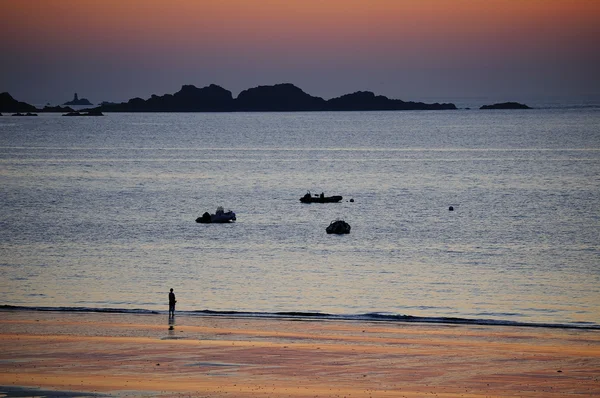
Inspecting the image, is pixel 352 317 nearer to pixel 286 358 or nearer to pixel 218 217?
pixel 286 358

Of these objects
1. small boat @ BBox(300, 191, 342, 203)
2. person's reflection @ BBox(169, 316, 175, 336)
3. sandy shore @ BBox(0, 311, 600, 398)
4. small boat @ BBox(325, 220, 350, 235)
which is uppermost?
sandy shore @ BBox(0, 311, 600, 398)

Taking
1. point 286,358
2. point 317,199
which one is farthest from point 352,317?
point 317,199

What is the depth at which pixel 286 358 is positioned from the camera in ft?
92.9

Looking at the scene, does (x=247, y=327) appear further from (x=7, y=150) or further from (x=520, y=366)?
(x=7, y=150)

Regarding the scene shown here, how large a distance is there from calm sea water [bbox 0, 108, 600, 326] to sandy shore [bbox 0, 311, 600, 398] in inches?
181

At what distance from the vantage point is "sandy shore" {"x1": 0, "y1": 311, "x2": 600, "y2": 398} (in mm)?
24766

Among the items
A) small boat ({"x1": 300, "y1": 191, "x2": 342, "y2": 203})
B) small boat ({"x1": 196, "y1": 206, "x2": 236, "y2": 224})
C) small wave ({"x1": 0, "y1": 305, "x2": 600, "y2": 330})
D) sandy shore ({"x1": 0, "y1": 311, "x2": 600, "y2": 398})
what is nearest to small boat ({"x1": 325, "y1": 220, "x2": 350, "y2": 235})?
small boat ({"x1": 196, "y1": 206, "x2": 236, "y2": 224})

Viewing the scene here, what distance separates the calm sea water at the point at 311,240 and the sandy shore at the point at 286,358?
15.1ft

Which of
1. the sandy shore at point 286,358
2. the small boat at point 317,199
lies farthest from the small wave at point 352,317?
the small boat at point 317,199

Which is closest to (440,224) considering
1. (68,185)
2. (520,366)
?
(520,366)

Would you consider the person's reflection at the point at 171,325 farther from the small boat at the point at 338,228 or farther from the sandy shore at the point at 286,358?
the small boat at the point at 338,228

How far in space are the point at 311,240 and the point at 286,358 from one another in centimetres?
3517

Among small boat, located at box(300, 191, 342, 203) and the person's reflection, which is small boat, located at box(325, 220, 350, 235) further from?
the person's reflection

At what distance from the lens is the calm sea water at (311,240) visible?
138 feet
